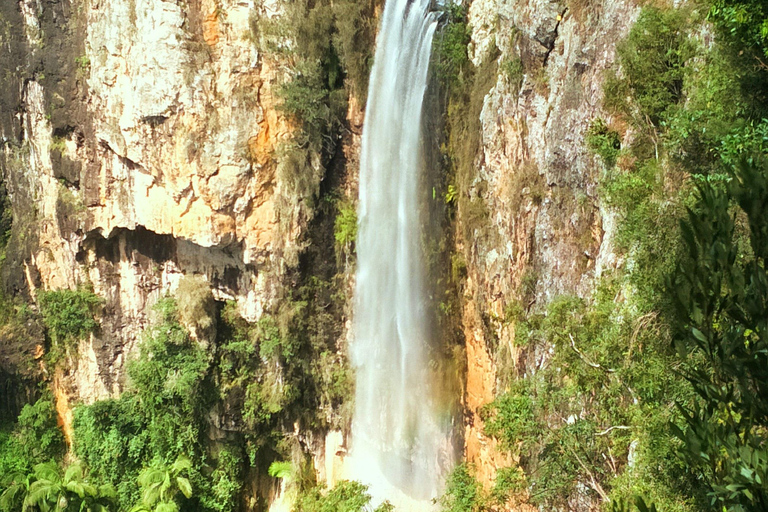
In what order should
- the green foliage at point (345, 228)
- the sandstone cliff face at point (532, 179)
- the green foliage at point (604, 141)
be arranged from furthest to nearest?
the green foliage at point (345, 228) → the sandstone cliff face at point (532, 179) → the green foliage at point (604, 141)

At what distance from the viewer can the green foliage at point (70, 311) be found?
12.5 meters

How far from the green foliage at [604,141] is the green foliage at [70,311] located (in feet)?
32.9

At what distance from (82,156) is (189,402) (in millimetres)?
5269

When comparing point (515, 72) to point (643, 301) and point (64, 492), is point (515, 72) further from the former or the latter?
point (64, 492)

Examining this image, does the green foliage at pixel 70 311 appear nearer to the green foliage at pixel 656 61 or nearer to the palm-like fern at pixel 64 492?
the palm-like fern at pixel 64 492

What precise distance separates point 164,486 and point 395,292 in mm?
5551

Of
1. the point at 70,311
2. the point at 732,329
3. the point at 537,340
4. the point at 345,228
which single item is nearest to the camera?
the point at 732,329

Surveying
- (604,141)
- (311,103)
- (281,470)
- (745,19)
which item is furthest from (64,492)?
(745,19)

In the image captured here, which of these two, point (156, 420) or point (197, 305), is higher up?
point (197, 305)

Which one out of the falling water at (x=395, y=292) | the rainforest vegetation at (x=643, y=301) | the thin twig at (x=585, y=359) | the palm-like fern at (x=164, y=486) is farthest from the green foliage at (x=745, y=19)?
the palm-like fern at (x=164, y=486)

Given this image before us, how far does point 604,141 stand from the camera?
719 centimetres

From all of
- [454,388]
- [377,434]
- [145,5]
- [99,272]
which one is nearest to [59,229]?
[99,272]

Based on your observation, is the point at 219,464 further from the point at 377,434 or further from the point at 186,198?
the point at 186,198

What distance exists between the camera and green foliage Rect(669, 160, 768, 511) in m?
2.15
